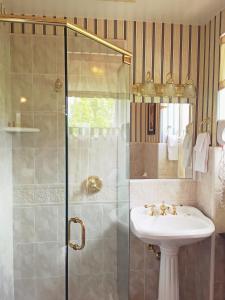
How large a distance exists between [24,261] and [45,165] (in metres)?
0.85

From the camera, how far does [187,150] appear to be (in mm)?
2436

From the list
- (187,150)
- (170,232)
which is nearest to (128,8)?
(187,150)

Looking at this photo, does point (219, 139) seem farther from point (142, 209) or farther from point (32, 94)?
point (32, 94)

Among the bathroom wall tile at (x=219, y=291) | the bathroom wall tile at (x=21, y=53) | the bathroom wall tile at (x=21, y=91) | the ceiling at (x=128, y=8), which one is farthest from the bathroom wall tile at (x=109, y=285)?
the ceiling at (x=128, y=8)

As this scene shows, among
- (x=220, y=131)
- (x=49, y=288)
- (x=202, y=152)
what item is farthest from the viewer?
(x=49, y=288)

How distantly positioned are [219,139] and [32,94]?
1.51 m

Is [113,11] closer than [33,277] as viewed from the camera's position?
Yes

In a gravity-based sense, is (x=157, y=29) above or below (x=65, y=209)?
above

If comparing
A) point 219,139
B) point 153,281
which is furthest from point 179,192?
point 153,281

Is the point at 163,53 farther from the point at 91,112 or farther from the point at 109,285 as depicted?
the point at 109,285

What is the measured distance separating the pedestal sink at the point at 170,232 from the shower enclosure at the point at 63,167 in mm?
244

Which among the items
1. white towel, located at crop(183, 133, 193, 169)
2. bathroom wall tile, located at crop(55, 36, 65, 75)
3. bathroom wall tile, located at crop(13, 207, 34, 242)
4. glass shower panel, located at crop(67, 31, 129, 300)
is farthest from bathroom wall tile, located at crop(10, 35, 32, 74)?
white towel, located at crop(183, 133, 193, 169)

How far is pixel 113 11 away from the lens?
2.16 m

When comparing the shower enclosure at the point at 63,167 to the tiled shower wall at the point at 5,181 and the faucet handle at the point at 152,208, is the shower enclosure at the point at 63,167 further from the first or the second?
the faucet handle at the point at 152,208
